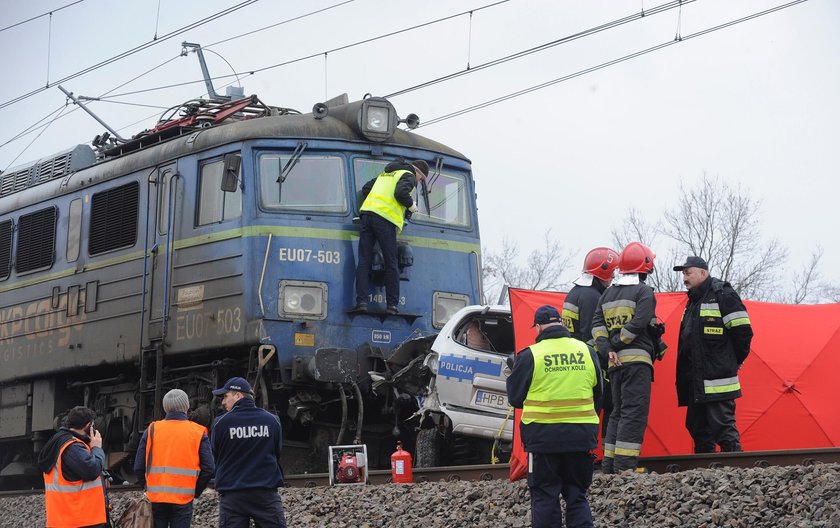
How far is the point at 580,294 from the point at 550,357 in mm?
2463

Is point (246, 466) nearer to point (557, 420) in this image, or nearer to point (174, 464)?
point (174, 464)

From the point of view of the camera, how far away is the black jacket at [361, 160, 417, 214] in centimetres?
1338

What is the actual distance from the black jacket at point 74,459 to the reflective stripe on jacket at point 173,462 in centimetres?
41

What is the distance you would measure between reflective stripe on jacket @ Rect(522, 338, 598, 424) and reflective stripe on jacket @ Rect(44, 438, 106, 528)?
3.05 m

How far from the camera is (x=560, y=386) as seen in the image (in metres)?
8.26

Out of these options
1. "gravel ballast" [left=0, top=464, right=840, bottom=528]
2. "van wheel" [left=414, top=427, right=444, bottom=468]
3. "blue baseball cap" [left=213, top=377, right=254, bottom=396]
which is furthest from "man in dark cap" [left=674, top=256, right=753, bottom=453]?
"blue baseball cap" [left=213, top=377, right=254, bottom=396]

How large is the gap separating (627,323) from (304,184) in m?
4.94

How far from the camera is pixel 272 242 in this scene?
1331 centimetres

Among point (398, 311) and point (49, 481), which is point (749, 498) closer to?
point (49, 481)

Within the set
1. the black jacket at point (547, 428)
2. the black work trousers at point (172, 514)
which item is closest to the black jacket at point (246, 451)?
the black work trousers at point (172, 514)

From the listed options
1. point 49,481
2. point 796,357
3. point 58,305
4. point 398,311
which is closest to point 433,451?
point 398,311

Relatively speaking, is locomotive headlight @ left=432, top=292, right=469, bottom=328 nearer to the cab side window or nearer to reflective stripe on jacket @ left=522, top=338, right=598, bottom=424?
the cab side window

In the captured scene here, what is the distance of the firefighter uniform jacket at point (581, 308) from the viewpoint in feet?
34.8

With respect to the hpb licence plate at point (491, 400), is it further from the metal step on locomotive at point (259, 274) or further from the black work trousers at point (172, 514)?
the black work trousers at point (172, 514)
